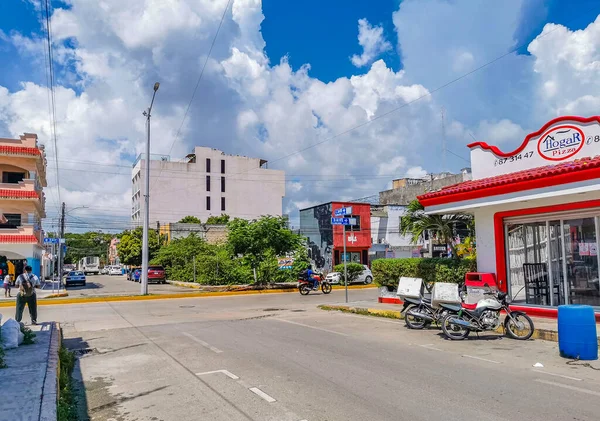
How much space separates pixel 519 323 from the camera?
450 inches

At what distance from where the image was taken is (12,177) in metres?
39.8

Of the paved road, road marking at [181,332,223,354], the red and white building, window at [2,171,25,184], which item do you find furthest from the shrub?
window at [2,171,25,184]

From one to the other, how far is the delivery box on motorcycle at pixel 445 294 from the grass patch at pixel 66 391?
26.7ft

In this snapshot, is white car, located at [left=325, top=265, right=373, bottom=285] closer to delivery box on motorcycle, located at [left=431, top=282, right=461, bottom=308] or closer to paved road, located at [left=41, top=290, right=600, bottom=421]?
paved road, located at [left=41, top=290, right=600, bottom=421]

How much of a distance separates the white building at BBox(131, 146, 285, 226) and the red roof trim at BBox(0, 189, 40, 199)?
131ft

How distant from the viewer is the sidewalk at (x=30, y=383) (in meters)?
5.33

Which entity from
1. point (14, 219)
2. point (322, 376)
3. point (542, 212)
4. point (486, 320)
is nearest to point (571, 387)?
point (322, 376)

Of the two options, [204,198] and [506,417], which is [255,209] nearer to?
[204,198]

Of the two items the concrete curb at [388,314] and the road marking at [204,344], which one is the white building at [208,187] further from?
the road marking at [204,344]

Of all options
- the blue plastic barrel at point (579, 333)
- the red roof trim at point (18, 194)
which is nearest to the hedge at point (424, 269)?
the blue plastic barrel at point (579, 333)

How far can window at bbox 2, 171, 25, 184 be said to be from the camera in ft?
130

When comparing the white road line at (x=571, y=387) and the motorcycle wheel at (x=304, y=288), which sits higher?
the motorcycle wheel at (x=304, y=288)

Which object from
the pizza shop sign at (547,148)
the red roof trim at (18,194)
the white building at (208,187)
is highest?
the white building at (208,187)

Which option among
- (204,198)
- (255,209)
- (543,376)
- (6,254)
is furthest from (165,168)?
(543,376)
